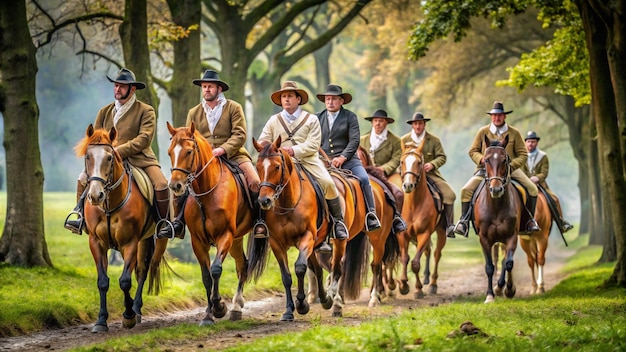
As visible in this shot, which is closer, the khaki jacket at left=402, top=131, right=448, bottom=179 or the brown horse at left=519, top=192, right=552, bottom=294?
the khaki jacket at left=402, top=131, right=448, bottom=179

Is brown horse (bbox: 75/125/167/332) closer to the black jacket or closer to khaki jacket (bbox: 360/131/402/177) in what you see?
the black jacket

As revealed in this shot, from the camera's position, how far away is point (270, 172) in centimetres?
1277

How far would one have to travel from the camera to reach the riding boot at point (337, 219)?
562 inches

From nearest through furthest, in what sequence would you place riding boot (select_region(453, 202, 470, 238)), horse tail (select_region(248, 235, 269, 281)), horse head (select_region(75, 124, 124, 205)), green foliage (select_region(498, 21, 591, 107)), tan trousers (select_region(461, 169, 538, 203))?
horse head (select_region(75, 124, 124, 205)), horse tail (select_region(248, 235, 269, 281)), riding boot (select_region(453, 202, 470, 238)), tan trousers (select_region(461, 169, 538, 203)), green foliage (select_region(498, 21, 591, 107))

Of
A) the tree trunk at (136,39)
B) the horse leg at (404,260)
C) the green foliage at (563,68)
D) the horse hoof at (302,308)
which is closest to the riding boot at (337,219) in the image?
the horse hoof at (302,308)

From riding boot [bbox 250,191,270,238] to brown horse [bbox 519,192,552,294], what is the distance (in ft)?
28.8

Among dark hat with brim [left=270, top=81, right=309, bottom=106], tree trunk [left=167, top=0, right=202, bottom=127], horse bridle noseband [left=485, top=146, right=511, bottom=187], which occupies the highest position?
tree trunk [left=167, top=0, right=202, bottom=127]

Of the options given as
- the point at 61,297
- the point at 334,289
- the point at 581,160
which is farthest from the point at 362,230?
the point at 581,160

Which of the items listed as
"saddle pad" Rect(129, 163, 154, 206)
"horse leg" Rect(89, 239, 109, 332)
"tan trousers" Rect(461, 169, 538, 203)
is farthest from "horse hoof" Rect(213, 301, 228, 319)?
"tan trousers" Rect(461, 169, 538, 203)

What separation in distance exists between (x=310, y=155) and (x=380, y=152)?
536cm

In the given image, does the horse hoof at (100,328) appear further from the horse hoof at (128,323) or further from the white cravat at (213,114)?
the white cravat at (213,114)

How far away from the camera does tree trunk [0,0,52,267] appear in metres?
17.0

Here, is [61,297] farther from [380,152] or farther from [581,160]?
[581,160]

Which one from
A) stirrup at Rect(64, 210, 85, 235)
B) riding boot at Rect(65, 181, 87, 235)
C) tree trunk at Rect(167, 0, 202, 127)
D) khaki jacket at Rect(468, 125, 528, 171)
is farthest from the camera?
tree trunk at Rect(167, 0, 202, 127)
